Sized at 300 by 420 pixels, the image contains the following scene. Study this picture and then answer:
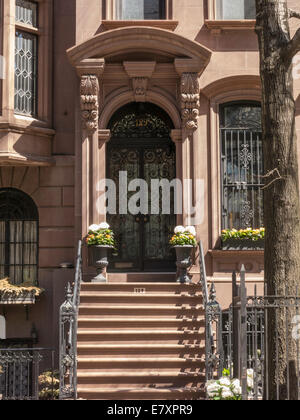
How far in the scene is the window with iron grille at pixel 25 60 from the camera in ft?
50.8

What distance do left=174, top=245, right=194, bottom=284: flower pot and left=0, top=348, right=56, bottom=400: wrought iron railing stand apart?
9.27 ft

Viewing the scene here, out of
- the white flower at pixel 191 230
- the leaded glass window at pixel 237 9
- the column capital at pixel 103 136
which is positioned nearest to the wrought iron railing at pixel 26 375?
the white flower at pixel 191 230

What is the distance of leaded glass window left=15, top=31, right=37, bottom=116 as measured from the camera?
50.8 feet

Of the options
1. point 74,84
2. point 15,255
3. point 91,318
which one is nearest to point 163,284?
point 91,318

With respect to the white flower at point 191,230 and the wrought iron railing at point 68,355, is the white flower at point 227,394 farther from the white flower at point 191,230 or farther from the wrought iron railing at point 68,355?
the white flower at point 191,230

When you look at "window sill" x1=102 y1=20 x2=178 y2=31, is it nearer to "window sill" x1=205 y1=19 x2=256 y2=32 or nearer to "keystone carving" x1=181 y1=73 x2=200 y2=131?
"window sill" x1=205 y1=19 x2=256 y2=32

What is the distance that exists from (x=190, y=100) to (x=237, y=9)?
262cm

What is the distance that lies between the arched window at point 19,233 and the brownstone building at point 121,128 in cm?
2

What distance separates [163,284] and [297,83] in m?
5.16

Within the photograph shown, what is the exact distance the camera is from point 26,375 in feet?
49.2

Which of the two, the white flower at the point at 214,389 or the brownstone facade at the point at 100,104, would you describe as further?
the brownstone facade at the point at 100,104

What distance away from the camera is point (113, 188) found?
51.0 feet

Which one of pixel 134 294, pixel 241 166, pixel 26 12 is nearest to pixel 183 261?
pixel 134 294

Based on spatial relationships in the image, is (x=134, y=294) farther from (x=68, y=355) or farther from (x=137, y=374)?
(x=68, y=355)
